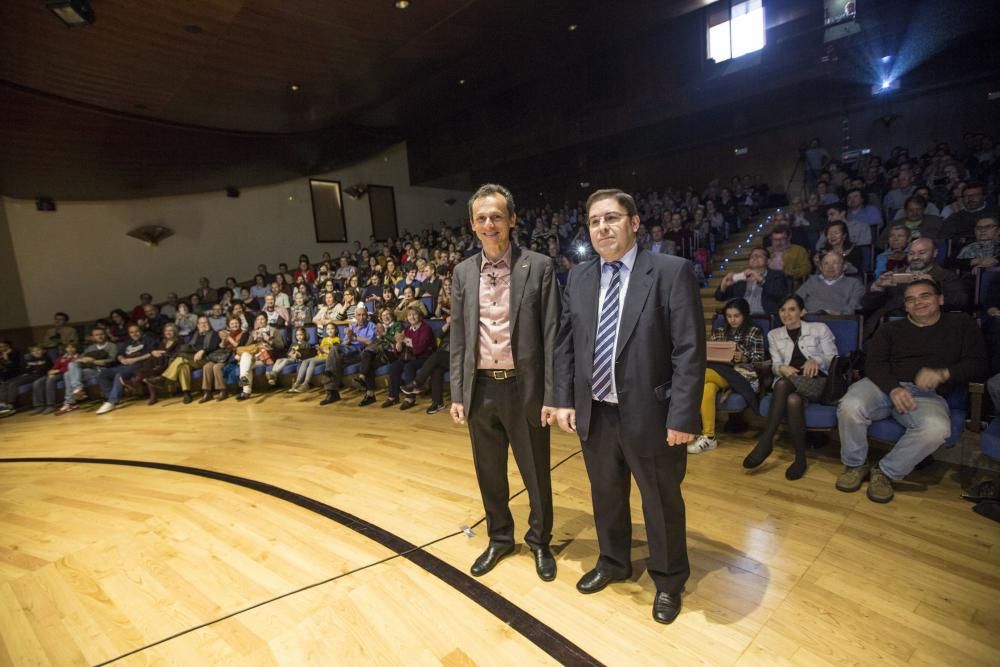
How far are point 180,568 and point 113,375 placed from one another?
5.35 metres

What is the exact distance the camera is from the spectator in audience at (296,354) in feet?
19.1

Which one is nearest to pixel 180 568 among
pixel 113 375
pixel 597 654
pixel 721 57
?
pixel 597 654

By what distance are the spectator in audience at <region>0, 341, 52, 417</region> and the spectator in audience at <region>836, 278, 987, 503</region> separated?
8.89 metres

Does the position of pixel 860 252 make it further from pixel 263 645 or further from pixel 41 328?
pixel 41 328

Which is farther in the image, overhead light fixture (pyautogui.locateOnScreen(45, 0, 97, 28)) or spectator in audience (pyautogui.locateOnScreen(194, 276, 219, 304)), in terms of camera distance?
spectator in audience (pyautogui.locateOnScreen(194, 276, 219, 304))

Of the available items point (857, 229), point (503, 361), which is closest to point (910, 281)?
point (857, 229)

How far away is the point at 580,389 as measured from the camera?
1702mm

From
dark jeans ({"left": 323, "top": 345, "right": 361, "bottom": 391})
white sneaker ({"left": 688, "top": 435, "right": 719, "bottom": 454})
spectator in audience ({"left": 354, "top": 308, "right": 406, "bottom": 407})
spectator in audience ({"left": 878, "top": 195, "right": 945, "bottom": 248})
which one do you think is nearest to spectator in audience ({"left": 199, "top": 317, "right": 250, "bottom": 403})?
dark jeans ({"left": 323, "top": 345, "right": 361, "bottom": 391})

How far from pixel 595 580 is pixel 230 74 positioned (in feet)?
24.4

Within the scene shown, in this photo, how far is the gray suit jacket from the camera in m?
1.77

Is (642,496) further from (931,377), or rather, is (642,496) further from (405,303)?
A: (405,303)

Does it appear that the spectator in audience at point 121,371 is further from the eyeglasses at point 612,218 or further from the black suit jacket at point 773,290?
the black suit jacket at point 773,290

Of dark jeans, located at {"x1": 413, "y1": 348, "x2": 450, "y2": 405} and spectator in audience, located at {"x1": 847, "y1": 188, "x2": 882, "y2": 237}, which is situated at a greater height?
spectator in audience, located at {"x1": 847, "y1": 188, "x2": 882, "y2": 237}

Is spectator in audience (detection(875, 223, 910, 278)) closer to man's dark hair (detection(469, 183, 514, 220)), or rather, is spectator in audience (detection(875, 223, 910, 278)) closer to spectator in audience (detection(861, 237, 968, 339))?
spectator in audience (detection(861, 237, 968, 339))
